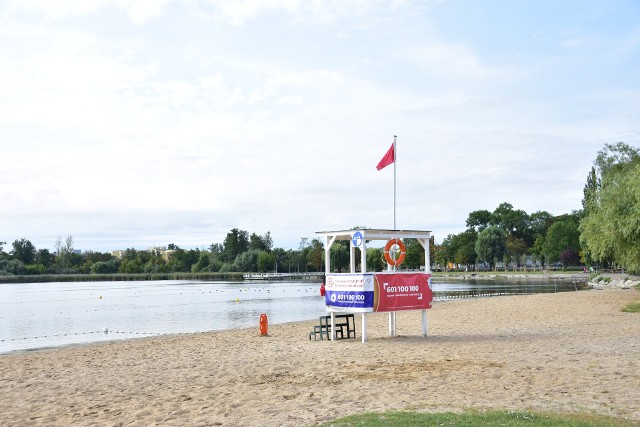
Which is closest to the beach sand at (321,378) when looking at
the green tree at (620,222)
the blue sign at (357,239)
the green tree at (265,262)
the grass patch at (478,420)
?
the grass patch at (478,420)

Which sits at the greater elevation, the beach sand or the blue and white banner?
the blue and white banner

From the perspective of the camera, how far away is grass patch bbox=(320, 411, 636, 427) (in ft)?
25.2

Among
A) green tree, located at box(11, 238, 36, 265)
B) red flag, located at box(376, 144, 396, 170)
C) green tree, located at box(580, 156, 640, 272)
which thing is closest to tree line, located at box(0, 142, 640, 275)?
green tree, located at box(11, 238, 36, 265)

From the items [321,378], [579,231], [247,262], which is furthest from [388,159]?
[247,262]

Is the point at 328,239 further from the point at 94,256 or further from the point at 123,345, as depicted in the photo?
the point at 94,256

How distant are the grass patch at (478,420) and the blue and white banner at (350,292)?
8.73 m

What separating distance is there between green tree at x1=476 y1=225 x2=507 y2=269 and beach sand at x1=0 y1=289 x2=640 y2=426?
113833 mm

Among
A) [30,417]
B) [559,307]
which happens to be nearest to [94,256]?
[559,307]

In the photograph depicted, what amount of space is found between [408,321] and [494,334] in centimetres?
639

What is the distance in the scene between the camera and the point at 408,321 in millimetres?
25266

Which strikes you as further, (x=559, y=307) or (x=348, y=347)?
(x=559, y=307)

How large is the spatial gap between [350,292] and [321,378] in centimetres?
583

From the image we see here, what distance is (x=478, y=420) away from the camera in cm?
795

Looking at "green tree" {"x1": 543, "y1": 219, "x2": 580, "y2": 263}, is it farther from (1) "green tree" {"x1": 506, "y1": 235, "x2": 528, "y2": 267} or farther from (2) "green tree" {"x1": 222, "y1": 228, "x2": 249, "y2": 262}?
(2) "green tree" {"x1": 222, "y1": 228, "x2": 249, "y2": 262}
